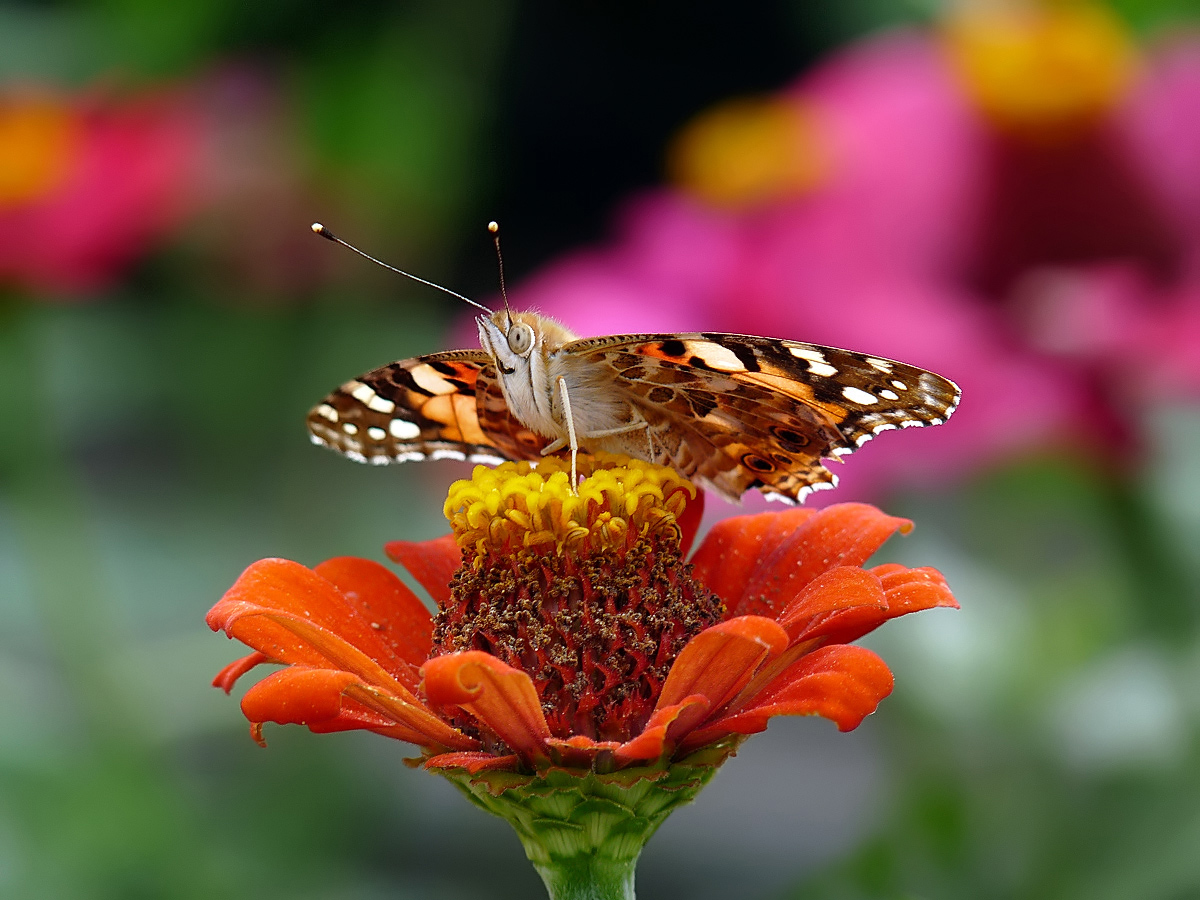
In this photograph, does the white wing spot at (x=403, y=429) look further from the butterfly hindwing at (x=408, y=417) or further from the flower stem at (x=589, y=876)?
the flower stem at (x=589, y=876)

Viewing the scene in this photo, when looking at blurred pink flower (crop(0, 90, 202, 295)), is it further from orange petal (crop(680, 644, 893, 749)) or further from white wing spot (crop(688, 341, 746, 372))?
orange petal (crop(680, 644, 893, 749))

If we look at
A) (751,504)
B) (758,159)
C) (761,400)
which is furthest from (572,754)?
(758,159)

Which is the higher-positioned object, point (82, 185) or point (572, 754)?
point (82, 185)

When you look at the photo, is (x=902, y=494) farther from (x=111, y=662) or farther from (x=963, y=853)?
(x=111, y=662)

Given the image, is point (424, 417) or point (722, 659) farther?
point (424, 417)

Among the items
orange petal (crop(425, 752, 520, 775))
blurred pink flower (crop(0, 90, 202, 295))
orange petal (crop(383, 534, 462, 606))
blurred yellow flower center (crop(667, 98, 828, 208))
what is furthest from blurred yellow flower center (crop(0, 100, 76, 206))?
orange petal (crop(425, 752, 520, 775))

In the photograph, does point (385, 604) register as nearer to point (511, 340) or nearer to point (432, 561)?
point (432, 561)

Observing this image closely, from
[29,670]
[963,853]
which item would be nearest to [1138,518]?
[963,853]
